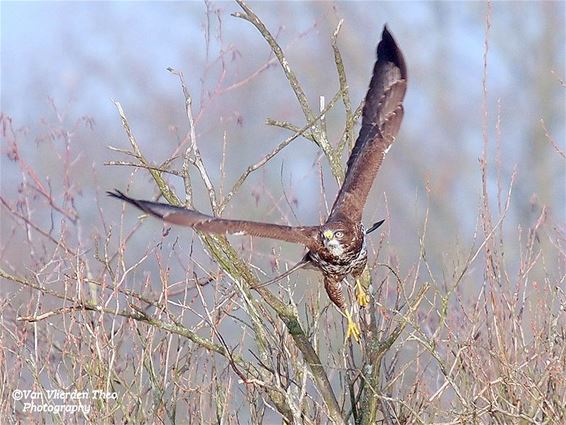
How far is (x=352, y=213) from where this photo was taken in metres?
6.15

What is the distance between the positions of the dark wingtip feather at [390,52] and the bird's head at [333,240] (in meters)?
1.26

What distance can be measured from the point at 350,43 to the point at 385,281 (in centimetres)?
2628

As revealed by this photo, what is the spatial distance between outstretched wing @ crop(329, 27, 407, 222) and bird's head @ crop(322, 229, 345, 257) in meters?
0.30

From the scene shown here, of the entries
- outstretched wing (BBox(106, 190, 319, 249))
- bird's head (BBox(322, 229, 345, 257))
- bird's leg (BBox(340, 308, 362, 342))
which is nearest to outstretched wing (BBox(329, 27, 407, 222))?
bird's head (BBox(322, 229, 345, 257))

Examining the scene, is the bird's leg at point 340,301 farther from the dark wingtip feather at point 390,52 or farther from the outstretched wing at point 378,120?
the dark wingtip feather at point 390,52

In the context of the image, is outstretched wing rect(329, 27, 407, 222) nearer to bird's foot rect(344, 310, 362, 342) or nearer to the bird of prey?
the bird of prey

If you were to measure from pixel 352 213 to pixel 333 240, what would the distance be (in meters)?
0.32

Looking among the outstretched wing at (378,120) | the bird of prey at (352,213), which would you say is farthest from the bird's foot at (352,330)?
the outstretched wing at (378,120)

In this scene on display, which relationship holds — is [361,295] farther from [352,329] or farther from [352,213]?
[352,213]

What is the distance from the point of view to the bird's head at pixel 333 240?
19.3 ft

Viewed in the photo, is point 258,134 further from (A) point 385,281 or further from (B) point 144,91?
(A) point 385,281

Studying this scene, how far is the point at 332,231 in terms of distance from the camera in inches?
234

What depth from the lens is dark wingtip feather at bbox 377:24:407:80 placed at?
257 inches


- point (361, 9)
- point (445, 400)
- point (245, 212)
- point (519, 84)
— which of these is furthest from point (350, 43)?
point (445, 400)
